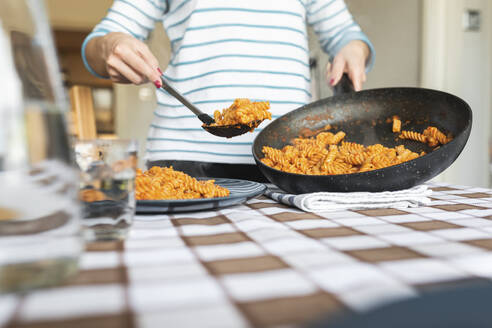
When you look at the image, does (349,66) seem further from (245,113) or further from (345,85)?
(245,113)

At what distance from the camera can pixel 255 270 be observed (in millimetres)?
350

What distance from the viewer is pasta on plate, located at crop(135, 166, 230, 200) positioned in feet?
1.97

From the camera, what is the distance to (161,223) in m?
0.54

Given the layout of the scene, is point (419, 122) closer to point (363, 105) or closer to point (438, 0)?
point (363, 105)

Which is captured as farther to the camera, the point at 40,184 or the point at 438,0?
the point at 438,0

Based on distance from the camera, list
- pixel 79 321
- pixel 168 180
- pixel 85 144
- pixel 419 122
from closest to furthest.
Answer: pixel 79 321 → pixel 85 144 → pixel 168 180 → pixel 419 122

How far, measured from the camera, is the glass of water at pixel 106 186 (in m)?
0.44

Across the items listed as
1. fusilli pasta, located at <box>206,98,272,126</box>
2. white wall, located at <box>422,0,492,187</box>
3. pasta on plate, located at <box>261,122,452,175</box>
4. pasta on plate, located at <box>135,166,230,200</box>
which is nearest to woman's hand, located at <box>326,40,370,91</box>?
pasta on plate, located at <box>261,122,452,175</box>

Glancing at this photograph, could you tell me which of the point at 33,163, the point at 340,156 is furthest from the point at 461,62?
the point at 33,163

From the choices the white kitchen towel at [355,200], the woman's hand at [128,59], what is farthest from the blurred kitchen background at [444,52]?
the woman's hand at [128,59]

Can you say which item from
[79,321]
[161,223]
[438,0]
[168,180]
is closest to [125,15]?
[168,180]

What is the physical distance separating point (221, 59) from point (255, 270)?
867 mm

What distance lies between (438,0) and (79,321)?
95.0 inches

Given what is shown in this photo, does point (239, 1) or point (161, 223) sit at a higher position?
point (239, 1)
